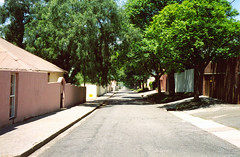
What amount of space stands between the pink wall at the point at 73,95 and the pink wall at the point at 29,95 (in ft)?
9.19

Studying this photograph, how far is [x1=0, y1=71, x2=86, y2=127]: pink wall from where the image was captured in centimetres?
934

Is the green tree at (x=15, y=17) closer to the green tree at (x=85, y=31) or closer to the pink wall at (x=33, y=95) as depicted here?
the green tree at (x=85, y=31)

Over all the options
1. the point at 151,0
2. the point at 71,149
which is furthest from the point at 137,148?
the point at 151,0

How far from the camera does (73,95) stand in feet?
75.7

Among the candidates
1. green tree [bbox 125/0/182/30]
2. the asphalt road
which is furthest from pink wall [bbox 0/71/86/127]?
green tree [bbox 125/0/182/30]

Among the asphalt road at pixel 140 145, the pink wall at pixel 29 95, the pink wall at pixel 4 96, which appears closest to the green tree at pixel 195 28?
the pink wall at pixel 29 95

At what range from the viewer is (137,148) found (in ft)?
22.5

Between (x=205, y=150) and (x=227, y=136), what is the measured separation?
101 inches

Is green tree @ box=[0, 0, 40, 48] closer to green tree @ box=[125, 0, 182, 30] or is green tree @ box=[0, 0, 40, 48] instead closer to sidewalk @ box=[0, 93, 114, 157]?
green tree @ box=[125, 0, 182, 30]

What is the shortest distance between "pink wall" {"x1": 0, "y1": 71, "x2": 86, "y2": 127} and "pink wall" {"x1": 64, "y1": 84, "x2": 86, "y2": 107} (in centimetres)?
280

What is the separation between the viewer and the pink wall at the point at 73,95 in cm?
2042

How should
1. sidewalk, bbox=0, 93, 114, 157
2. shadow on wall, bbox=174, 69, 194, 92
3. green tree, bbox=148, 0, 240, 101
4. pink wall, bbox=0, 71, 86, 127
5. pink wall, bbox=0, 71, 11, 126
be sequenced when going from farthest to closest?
shadow on wall, bbox=174, 69, 194, 92 → green tree, bbox=148, 0, 240, 101 → pink wall, bbox=0, 71, 86, 127 → pink wall, bbox=0, 71, 11, 126 → sidewalk, bbox=0, 93, 114, 157

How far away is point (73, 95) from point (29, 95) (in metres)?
11.0

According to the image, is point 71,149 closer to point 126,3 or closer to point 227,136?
point 227,136
